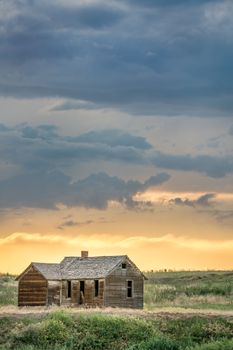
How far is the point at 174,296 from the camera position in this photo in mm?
81000

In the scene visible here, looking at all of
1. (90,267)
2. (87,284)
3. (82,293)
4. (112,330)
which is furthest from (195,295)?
(112,330)

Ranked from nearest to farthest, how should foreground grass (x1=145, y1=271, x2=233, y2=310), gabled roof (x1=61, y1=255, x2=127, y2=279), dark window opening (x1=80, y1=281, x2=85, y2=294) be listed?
1. gabled roof (x1=61, y1=255, x2=127, y2=279)
2. dark window opening (x1=80, y1=281, x2=85, y2=294)
3. foreground grass (x1=145, y1=271, x2=233, y2=310)

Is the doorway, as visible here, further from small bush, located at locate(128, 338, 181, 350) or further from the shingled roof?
small bush, located at locate(128, 338, 181, 350)

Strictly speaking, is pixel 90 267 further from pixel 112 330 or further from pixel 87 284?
pixel 112 330

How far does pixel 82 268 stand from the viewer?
70938 mm

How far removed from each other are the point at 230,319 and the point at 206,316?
1510 millimetres

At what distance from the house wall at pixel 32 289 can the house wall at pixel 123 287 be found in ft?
17.0

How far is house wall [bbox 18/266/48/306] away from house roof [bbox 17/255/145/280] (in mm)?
437

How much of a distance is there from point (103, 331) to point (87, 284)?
742 inches

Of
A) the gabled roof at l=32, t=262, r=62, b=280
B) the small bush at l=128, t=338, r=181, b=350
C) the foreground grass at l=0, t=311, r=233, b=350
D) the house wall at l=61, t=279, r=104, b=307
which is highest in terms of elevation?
the gabled roof at l=32, t=262, r=62, b=280

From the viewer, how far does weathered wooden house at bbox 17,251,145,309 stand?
225 ft

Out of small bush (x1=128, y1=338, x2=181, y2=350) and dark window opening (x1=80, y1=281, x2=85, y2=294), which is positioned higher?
dark window opening (x1=80, y1=281, x2=85, y2=294)

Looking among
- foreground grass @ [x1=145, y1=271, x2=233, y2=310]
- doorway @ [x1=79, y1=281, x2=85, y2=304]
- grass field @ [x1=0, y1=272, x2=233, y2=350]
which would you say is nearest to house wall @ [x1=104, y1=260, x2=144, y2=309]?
foreground grass @ [x1=145, y1=271, x2=233, y2=310]

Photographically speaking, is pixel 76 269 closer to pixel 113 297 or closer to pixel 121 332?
pixel 113 297
